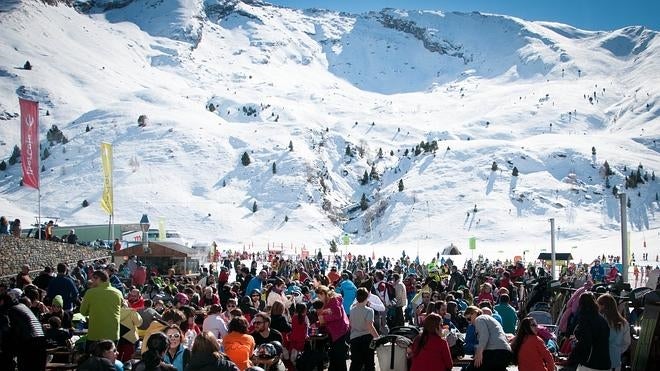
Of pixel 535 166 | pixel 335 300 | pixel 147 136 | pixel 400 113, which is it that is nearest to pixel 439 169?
pixel 535 166

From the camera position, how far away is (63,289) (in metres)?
13.3

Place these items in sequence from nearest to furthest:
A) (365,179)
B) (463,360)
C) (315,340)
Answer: (463,360), (315,340), (365,179)

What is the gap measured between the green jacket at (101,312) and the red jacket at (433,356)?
12.4 ft

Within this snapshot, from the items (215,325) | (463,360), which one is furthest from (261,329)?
(463,360)

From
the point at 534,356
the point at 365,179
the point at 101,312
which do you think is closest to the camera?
the point at 534,356

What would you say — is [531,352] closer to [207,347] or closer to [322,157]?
[207,347]

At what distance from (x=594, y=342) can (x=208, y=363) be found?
158 inches

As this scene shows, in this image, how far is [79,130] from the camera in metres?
108

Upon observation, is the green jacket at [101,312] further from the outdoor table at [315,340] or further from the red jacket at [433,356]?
the red jacket at [433,356]

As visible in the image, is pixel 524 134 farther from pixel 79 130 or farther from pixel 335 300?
pixel 335 300

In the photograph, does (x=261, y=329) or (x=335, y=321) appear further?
(x=335, y=321)

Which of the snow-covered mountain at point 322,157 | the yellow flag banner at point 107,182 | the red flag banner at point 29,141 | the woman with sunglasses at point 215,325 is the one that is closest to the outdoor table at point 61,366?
the woman with sunglasses at point 215,325

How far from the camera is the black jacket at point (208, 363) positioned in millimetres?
6766

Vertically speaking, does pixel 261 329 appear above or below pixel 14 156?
below
